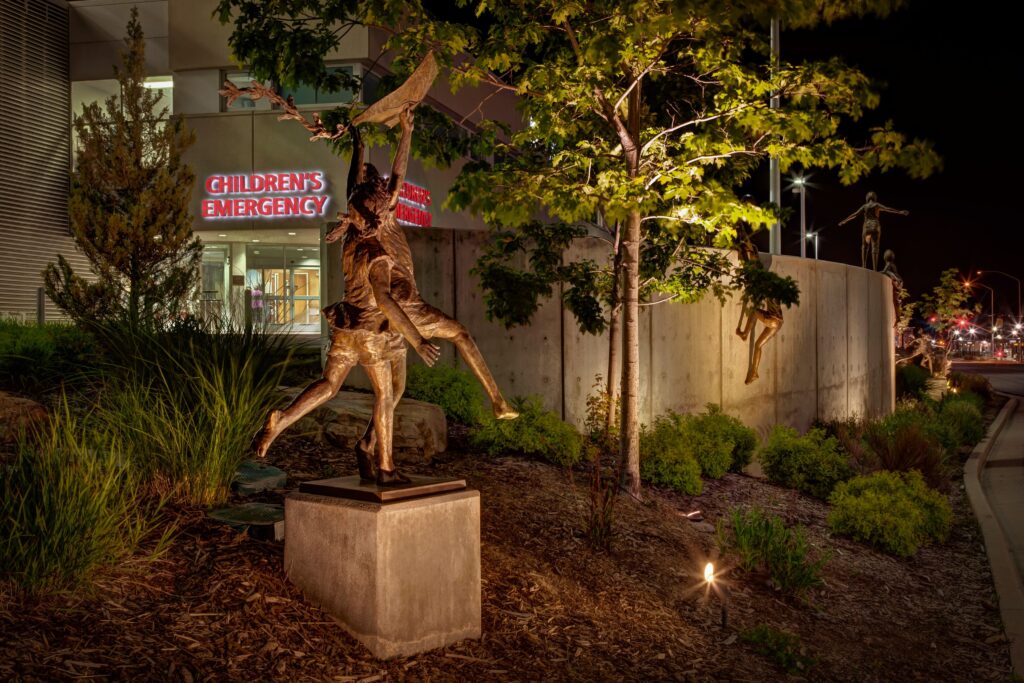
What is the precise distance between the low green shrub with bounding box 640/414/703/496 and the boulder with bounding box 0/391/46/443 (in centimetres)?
564

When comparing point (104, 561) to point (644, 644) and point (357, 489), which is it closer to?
point (357, 489)

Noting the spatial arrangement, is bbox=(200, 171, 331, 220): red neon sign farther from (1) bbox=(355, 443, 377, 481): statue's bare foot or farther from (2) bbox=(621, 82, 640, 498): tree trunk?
(1) bbox=(355, 443, 377, 481): statue's bare foot

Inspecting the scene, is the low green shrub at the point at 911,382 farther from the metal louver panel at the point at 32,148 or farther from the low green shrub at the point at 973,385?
the metal louver panel at the point at 32,148

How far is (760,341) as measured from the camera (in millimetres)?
13531

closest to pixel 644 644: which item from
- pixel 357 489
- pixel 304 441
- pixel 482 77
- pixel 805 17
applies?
pixel 357 489

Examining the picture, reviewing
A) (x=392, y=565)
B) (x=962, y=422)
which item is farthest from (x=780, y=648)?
(x=962, y=422)

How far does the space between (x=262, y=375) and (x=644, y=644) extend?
129 inches

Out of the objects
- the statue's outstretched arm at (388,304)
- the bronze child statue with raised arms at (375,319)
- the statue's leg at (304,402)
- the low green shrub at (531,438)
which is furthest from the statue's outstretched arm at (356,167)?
the low green shrub at (531,438)

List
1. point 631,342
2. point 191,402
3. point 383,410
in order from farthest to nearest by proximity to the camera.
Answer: point 631,342, point 191,402, point 383,410

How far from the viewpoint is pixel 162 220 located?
57.9ft

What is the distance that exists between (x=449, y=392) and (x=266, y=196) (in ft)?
49.4

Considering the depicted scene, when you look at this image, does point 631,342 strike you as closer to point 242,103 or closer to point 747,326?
point 747,326

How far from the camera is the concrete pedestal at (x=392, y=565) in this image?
184 inches

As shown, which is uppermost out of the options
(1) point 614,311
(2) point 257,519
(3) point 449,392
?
(1) point 614,311
